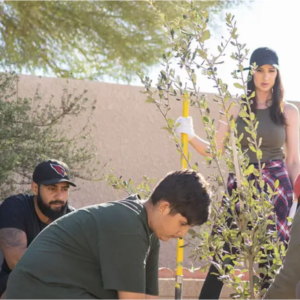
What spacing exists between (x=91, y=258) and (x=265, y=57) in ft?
7.47

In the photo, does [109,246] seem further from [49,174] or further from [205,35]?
[49,174]

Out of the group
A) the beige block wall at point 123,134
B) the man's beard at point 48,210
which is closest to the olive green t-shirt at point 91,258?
the man's beard at point 48,210

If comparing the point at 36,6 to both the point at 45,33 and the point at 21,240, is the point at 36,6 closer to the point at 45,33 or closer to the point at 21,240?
the point at 45,33

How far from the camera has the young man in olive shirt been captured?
254 centimetres

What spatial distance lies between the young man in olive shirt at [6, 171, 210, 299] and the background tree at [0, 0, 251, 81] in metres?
9.07

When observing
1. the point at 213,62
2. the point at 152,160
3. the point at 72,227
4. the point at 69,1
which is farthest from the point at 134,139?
the point at 69,1

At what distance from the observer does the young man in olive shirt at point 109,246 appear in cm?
254

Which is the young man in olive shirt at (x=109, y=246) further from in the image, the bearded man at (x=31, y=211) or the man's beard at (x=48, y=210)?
the man's beard at (x=48, y=210)

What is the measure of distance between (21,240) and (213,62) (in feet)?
5.87

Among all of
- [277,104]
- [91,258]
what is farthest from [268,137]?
[91,258]

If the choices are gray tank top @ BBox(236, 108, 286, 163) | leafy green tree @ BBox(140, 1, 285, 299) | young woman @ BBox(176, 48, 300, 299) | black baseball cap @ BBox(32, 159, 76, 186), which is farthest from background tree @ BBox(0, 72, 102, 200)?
leafy green tree @ BBox(140, 1, 285, 299)

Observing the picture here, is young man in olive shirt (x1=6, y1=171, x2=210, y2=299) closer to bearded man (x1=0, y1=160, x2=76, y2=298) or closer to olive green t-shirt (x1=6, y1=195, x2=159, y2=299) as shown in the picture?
olive green t-shirt (x1=6, y1=195, x2=159, y2=299)

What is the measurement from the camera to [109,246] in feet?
8.38

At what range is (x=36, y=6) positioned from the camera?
38.4 feet
